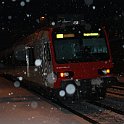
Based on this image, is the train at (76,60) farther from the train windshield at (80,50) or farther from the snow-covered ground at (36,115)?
the snow-covered ground at (36,115)

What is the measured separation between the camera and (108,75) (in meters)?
14.5

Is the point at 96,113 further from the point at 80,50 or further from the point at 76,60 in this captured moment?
the point at 80,50

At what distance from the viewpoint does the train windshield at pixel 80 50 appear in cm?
1457

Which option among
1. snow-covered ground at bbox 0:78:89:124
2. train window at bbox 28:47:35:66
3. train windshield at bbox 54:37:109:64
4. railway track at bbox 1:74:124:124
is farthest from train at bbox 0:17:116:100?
train window at bbox 28:47:35:66

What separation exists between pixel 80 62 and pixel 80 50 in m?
0.49

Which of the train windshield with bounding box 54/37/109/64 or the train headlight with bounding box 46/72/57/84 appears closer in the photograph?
the train headlight with bounding box 46/72/57/84

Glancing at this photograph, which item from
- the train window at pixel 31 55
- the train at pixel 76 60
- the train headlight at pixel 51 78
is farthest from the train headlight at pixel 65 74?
the train window at pixel 31 55

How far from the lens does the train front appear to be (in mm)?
14305

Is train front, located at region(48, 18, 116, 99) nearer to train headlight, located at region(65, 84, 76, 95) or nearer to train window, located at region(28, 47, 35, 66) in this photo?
train headlight, located at region(65, 84, 76, 95)

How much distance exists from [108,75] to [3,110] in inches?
164

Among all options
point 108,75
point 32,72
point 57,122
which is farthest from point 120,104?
point 32,72

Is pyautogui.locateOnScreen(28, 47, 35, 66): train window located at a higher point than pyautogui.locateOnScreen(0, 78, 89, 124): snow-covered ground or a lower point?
higher

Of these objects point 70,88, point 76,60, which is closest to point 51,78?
point 70,88

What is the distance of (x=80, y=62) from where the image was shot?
14469 millimetres
